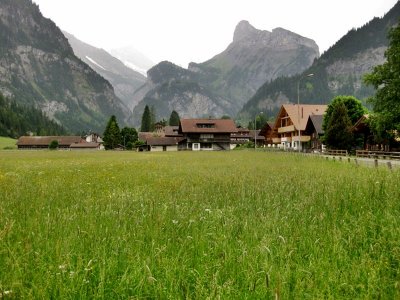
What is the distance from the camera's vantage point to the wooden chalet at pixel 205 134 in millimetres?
101750

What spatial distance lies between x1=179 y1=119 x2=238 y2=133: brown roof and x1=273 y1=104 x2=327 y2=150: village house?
14.1 meters

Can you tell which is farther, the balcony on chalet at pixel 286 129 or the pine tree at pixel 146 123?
the pine tree at pixel 146 123

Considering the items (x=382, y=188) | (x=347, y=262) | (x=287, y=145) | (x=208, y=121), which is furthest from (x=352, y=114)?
(x=347, y=262)

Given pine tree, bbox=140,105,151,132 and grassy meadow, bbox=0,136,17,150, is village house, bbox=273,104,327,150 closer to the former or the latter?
pine tree, bbox=140,105,151,132

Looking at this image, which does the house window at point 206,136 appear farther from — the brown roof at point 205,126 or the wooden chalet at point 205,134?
the brown roof at point 205,126

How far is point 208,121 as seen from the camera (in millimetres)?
103688

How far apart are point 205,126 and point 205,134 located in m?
2.44

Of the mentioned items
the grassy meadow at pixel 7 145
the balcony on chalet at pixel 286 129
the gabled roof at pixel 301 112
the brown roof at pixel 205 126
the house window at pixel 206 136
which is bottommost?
the grassy meadow at pixel 7 145

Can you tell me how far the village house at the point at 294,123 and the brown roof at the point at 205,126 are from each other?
14.1 metres

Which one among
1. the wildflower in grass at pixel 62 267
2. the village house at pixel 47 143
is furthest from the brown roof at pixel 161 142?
the wildflower in grass at pixel 62 267

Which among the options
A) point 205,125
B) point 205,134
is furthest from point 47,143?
point 205,134

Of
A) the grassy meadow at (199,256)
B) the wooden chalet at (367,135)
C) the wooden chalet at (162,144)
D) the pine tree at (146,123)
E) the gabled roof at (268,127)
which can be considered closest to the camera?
the grassy meadow at (199,256)

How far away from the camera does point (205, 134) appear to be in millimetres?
102875

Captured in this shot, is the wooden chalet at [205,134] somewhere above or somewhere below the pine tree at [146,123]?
below
